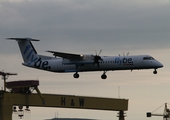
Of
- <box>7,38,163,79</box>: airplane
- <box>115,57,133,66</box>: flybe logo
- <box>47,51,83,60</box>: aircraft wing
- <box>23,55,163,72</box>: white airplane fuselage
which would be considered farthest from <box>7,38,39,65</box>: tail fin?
<box>115,57,133,66</box>: flybe logo

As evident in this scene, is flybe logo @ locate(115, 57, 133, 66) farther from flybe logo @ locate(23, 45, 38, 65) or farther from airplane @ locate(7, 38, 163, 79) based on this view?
flybe logo @ locate(23, 45, 38, 65)

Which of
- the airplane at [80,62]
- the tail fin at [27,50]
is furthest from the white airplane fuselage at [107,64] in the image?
the tail fin at [27,50]

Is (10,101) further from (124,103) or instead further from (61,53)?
(124,103)

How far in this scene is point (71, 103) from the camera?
85500 millimetres

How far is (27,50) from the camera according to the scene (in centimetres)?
9469

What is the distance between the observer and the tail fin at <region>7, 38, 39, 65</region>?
92.6m

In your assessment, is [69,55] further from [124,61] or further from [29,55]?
[29,55]

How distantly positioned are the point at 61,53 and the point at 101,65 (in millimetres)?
7057

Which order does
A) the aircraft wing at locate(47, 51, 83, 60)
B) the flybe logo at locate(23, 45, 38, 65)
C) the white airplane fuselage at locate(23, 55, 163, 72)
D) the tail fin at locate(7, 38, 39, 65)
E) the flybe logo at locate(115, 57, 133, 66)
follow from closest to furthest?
the white airplane fuselage at locate(23, 55, 163, 72)
the flybe logo at locate(115, 57, 133, 66)
the aircraft wing at locate(47, 51, 83, 60)
the flybe logo at locate(23, 45, 38, 65)
the tail fin at locate(7, 38, 39, 65)

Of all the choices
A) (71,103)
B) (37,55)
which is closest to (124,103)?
(71,103)

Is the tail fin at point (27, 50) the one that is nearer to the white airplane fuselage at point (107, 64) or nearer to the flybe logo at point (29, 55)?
the flybe logo at point (29, 55)

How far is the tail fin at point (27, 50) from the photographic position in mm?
92625

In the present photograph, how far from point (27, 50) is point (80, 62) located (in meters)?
13.8

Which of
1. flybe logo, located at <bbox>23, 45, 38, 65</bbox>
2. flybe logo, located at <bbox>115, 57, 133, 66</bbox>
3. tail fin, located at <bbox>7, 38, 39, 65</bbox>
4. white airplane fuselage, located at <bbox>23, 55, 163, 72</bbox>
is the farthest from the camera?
tail fin, located at <bbox>7, 38, 39, 65</bbox>
